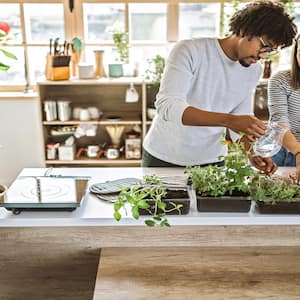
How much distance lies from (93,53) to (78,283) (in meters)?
2.29

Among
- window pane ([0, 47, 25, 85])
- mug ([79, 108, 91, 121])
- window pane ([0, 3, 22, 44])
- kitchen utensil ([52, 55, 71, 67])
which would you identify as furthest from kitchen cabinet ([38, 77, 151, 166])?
window pane ([0, 3, 22, 44])

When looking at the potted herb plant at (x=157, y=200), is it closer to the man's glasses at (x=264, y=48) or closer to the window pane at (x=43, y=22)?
the man's glasses at (x=264, y=48)

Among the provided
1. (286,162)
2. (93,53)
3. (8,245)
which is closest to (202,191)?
(8,245)

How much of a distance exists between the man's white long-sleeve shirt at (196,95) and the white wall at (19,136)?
68.2 inches

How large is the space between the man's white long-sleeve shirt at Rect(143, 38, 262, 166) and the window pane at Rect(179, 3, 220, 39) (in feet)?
5.87

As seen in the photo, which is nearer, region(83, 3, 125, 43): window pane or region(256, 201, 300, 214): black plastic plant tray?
region(256, 201, 300, 214): black plastic plant tray

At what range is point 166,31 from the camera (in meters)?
3.39

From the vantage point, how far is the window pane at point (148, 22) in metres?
3.35

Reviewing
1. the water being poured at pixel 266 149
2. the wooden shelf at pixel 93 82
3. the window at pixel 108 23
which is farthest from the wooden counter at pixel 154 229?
the window at pixel 108 23

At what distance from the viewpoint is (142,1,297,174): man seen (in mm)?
1406

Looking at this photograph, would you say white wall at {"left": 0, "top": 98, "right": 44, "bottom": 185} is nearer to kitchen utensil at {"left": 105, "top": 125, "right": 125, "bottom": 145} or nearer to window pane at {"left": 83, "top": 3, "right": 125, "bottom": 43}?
kitchen utensil at {"left": 105, "top": 125, "right": 125, "bottom": 145}

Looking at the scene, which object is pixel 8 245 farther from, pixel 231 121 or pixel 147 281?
pixel 231 121

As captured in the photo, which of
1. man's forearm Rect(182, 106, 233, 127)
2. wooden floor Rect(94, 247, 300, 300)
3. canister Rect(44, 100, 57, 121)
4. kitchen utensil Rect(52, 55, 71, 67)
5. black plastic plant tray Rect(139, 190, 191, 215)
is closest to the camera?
wooden floor Rect(94, 247, 300, 300)

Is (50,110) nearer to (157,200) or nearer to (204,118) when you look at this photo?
(204,118)
